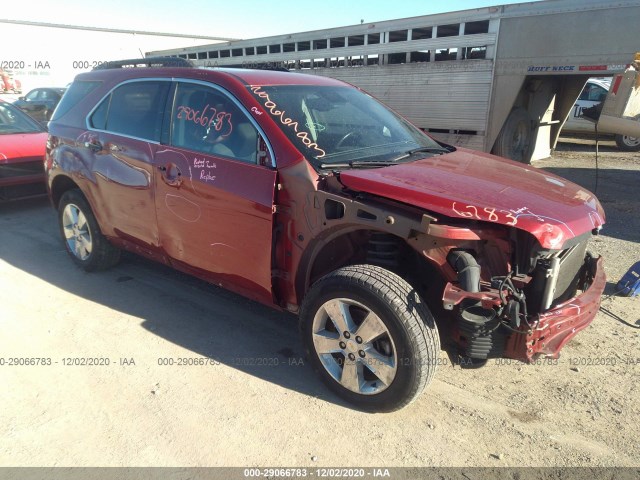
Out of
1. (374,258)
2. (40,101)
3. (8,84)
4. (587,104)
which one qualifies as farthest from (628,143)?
(8,84)

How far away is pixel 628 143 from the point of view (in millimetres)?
11977

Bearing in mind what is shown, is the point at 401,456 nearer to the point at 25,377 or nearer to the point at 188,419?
the point at 188,419

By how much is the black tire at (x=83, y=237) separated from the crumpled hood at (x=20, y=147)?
2.35 m

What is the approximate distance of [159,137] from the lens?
3.56 m

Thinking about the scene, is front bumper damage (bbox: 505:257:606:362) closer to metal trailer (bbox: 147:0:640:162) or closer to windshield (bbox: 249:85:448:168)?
windshield (bbox: 249:85:448:168)

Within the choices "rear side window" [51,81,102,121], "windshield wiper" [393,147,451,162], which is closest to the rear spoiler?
"windshield wiper" [393,147,451,162]

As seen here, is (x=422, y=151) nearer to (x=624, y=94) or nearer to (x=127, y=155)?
(x=127, y=155)

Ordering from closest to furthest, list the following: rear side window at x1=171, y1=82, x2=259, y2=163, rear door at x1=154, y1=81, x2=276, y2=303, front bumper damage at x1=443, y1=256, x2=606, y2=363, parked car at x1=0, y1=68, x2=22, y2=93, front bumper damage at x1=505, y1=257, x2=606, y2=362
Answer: front bumper damage at x1=443, y1=256, x2=606, y2=363 < front bumper damage at x1=505, y1=257, x2=606, y2=362 < rear door at x1=154, y1=81, x2=276, y2=303 < rear side window at x1=171, y1=82, x2=259, y2=163 < parked car at x1=0, y1=68, x2=22, y2=93

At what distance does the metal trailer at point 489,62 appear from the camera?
7.11m

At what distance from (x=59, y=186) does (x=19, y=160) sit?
2.27 meters

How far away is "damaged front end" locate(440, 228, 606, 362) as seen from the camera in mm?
2346

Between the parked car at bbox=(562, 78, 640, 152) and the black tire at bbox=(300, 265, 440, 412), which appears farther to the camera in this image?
the parked car at bbox=(562, 78, 640, 152)

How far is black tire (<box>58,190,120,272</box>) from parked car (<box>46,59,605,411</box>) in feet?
1.40

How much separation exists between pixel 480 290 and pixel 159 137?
255cm
